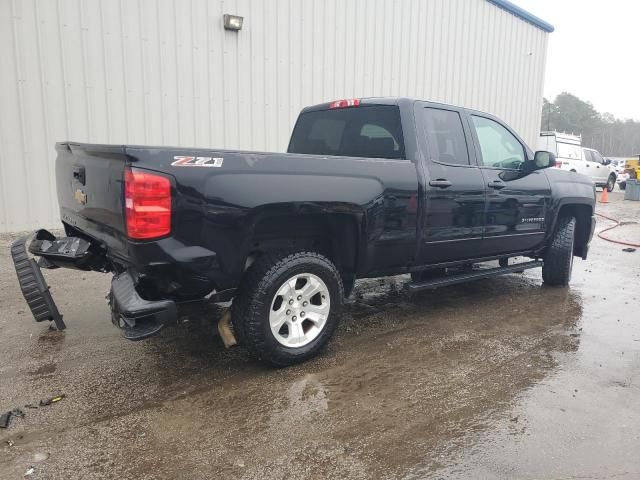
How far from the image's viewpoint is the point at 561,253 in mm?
5723

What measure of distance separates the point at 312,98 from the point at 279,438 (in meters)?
8.42

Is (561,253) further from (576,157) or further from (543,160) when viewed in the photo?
(576,157)

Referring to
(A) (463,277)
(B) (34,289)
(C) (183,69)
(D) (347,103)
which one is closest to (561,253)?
(A) (463,277)

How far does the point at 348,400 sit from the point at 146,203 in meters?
1.64

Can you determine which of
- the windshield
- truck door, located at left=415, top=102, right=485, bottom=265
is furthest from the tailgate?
the windshield

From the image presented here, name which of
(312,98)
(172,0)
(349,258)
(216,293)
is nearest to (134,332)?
(216,293)

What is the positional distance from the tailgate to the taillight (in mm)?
97

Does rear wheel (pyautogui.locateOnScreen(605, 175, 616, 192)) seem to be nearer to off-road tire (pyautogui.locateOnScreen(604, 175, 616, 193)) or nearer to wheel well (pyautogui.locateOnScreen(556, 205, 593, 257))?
off-road tire (pyautogui.locateOnScreen(604, 175, 616, 193))

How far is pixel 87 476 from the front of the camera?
2.32 metres

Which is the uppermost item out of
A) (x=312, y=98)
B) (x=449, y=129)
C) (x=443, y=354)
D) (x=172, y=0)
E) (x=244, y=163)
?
(x=172, y=0)

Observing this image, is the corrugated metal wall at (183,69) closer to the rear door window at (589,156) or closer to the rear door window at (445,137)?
the rear door window at (445,137)

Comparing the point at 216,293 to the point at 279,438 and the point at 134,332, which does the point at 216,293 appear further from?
the point at 279,438

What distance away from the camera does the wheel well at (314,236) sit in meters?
3.45

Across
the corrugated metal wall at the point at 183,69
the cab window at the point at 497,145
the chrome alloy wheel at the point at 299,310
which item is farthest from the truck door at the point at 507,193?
the corrugated metal wall at the point at 183,69
